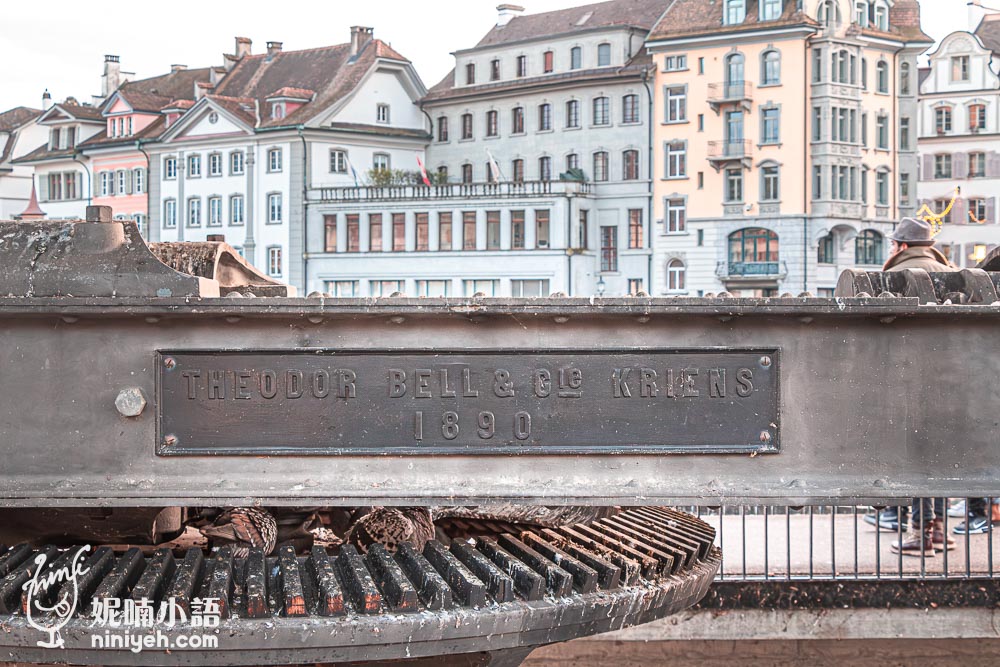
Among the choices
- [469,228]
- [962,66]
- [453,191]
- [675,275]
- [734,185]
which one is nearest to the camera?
[734,185]

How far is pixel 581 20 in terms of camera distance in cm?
7619

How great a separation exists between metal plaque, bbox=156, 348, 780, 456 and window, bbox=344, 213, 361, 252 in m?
69.6

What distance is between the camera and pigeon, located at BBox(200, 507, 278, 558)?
540 cm

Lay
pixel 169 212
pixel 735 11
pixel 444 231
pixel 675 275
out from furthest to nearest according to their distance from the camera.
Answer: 1. pixel 169 212
2. pixel 444 231
3. pixel 675 275
4. pixel 735 11

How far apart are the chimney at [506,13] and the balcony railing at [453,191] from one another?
41.2 feet

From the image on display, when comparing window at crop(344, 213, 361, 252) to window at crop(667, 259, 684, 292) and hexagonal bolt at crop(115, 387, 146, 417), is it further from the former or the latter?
hexagonal bolt at crop(115, 387, 146, 417)

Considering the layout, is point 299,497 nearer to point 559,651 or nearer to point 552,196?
point 559,651

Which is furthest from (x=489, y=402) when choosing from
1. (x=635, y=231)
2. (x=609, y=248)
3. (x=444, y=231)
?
(x=444, y=231)

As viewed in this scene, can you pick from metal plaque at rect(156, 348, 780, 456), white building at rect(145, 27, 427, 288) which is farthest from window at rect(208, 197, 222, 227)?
metal plaque at rect(156, 348, 780, 456)

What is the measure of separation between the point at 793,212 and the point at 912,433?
63623 millimetres

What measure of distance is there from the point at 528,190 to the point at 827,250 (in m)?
14.7

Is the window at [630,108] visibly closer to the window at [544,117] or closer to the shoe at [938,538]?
the window at [544,117]

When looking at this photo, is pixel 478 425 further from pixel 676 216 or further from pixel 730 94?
pixel 676 216

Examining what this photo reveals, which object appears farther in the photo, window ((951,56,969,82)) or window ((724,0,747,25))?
window ((951,56,969,82))
